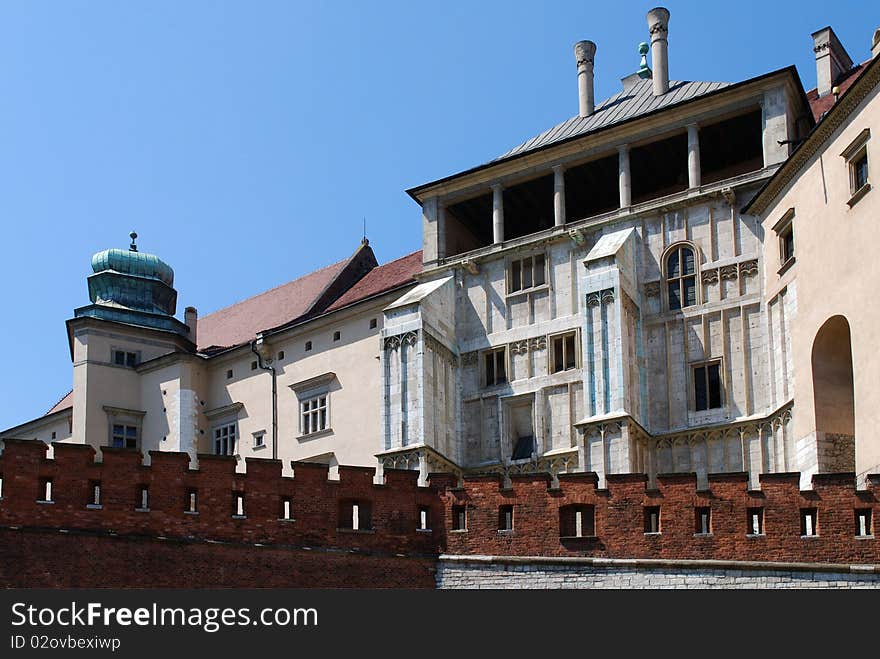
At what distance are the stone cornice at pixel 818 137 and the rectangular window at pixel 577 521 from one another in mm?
9463

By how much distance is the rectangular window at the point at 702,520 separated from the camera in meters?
33.6

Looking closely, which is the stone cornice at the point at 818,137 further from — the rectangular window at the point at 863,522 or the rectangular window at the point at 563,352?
the rectangular window at the point at 863,522

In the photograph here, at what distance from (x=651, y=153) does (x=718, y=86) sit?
2666 millimetres

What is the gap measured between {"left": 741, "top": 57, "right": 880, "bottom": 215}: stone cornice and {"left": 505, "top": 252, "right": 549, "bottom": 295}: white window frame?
5.81 m

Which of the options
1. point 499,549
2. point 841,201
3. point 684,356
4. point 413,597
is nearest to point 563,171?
point 684,356

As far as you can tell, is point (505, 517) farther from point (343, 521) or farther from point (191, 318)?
point (191, 318)

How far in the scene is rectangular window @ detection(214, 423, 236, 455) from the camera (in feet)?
176

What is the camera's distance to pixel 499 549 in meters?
34.9

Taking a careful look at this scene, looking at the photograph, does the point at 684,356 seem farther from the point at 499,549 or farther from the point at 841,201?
the point at 499,549

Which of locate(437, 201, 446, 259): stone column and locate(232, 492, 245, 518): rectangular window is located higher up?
locate(437, 201, 446, 259): stone column

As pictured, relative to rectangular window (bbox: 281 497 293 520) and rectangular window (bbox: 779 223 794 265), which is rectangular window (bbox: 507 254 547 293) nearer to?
rectangular window (bbox: 779 223 794 265)

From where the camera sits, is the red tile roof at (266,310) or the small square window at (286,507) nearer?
the small square window at (286,507)

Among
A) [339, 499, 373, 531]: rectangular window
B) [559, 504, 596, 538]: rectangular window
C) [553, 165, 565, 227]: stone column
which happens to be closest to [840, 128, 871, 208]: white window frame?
[559, 504, 596, 538]: rectangular window

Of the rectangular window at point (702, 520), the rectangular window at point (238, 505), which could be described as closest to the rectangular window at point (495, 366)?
the rectangular window at point (238, 505)
